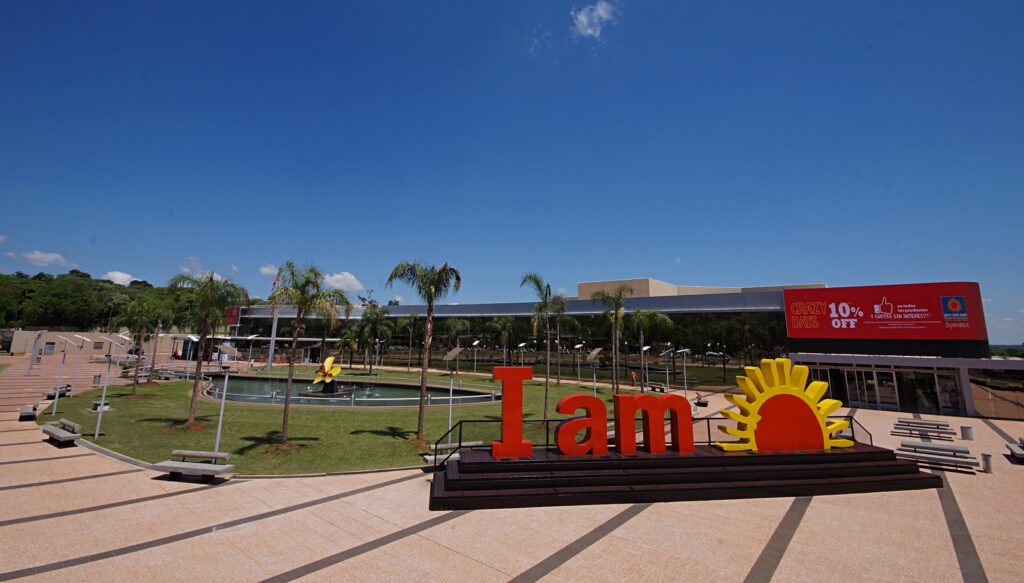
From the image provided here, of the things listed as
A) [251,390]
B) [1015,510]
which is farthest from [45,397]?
[1015,510]

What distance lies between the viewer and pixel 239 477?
41.9ft

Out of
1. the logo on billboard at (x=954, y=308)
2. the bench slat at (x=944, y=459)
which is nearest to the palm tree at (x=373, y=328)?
the bench slat at (x=944, y=459)

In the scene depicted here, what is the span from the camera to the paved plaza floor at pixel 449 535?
24.5ft

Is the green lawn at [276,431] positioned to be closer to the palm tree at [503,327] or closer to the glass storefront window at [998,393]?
the glass storefront window at [998,393]

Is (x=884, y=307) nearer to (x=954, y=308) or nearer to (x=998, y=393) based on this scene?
(x=954, y=308)

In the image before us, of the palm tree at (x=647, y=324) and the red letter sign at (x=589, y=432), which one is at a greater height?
the palm tree at (x=647, y=324)

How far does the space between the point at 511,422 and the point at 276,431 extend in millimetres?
13385

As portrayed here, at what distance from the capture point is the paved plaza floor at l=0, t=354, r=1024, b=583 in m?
7.48

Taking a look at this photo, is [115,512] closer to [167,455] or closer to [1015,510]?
[167,455]

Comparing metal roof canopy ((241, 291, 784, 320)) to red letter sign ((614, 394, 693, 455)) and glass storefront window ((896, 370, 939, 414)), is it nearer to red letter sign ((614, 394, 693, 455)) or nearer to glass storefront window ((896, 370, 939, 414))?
glass storefront window ((896, 370, 939, 414))

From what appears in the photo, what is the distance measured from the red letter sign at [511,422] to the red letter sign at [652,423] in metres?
2.90

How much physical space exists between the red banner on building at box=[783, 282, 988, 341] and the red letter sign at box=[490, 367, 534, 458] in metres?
35.5

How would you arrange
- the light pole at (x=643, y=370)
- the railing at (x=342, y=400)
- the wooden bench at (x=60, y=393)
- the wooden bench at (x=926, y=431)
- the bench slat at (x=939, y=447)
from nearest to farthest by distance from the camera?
the bench slat at (x=939, y=447) < the wooden bench at (x=926, y=431) < the wooden bench at (x=60, y=393) < the railing at (x=342, y=400) < the light pole at (x=643, y=370)

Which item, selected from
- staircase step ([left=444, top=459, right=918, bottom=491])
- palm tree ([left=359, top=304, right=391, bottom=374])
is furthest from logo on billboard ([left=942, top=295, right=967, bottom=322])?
palm tree ([left=359, top=304, right=391, bottom=374])
